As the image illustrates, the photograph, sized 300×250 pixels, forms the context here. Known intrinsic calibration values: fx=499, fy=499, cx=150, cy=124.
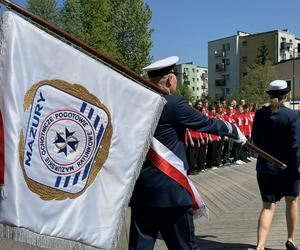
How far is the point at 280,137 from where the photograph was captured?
5.07 meters

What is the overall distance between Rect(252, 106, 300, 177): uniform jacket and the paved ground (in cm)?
99

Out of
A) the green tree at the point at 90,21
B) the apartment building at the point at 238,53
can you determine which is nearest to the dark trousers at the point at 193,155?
the green tree at the point at 90,21

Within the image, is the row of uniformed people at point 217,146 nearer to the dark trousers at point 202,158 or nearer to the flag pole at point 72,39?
the dark trousers at point 202,158

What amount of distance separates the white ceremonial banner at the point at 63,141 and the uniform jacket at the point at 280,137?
2326 mm

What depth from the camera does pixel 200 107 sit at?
11.4 metres

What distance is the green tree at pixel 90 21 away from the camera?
30328mm

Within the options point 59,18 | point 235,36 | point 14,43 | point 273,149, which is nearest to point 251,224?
point 273,149

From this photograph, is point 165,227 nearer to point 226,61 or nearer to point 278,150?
point 278,150

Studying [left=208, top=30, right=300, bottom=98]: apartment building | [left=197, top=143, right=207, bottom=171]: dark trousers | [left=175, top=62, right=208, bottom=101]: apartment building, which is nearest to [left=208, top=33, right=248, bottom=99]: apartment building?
[left=208, top=30, right=300, bottom=98]: apartment building

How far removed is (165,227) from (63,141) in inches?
39.2

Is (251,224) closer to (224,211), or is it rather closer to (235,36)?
(224,211)

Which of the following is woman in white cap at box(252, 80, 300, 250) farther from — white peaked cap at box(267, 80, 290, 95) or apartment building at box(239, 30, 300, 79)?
apartment building at box(239, 30, 300, 79)

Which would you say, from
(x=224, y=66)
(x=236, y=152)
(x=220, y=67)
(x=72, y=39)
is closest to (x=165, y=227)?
(x=72, y=39)

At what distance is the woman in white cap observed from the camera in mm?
5020
